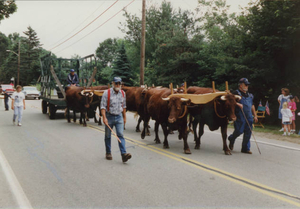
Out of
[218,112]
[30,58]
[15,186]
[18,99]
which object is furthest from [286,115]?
[30,58]

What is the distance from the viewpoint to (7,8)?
23906mm

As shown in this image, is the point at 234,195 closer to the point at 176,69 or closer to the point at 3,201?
the point at 3,201

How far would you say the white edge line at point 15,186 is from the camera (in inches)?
176

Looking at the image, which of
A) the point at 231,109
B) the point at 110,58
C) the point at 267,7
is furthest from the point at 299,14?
the point at 110,58

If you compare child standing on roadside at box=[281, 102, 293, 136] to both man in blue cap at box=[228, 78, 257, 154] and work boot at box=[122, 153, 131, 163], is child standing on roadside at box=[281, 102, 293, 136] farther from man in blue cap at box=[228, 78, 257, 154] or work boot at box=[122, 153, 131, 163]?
work boot at box=[122, 153, 131, 163]

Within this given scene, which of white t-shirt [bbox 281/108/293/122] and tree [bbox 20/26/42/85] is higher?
tree [bbox 20/26/42/85]

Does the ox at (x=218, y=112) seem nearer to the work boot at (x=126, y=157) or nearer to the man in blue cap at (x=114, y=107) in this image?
the man in blue cap at (x=114, y=107)

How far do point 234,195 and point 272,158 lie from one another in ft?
10.2

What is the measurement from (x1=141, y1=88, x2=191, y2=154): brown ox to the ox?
0.68 m

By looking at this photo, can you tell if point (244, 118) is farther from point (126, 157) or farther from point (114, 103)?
point (114, 103)

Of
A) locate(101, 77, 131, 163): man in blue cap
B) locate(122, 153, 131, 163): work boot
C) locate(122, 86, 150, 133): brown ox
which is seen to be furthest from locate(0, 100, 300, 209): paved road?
locate(122, 86, 150, 133): brown ox

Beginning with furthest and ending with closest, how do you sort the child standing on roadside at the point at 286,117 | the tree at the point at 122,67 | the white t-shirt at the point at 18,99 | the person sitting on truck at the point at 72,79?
the tree at the point at 122,67
the person sitting on truck at the point at 72,79
the white t-shirt at the point at 18,99
the child standing on roadside at the point at 286,117

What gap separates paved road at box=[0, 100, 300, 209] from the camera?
14.9 feet

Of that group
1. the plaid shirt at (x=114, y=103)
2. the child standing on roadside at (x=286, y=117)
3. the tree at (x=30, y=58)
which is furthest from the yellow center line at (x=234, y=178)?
the tree at (x=30, y=58)
